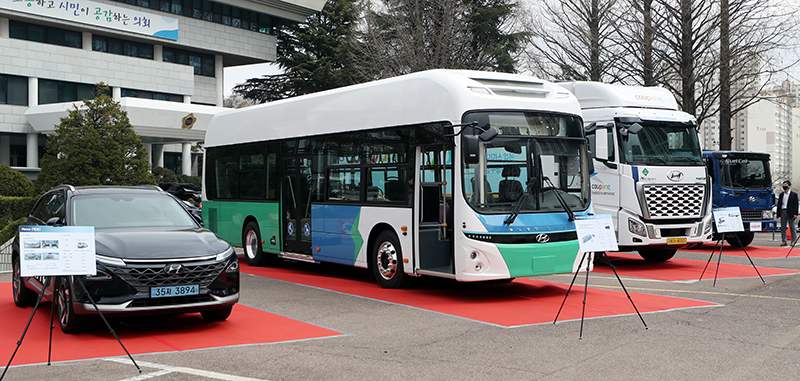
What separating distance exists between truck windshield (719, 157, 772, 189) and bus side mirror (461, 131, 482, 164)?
1201 cm

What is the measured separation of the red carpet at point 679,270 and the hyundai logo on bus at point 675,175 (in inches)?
73.5

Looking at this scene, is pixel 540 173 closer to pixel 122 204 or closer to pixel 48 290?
pixel 122 204

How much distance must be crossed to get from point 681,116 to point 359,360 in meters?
11.1

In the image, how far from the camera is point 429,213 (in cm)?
1131

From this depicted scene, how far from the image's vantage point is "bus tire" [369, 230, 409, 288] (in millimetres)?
11898

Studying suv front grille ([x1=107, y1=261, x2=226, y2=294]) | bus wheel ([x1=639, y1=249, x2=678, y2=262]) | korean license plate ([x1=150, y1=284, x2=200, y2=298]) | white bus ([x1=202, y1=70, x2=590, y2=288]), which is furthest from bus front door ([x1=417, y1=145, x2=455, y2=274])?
bus wheel ([x1=639, y1=249, x2=678, y2=262])

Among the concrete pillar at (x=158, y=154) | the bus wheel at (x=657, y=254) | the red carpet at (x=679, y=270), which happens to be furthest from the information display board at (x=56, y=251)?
the concrete pillar at (x=158, y=154)

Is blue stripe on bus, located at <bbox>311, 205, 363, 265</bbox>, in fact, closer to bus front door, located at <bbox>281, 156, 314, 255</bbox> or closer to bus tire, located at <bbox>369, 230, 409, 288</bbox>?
bus front door, located at <bbox>281, 156, 314, 255</bbox>

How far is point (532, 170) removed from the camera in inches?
433

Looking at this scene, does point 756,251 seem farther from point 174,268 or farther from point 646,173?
point 174,268

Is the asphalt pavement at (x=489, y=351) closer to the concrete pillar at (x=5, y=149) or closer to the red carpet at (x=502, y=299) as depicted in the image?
the red carpet at (x=502, y=299)

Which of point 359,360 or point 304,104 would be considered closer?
point 359,360

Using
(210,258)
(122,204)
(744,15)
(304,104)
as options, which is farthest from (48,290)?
(744,15)

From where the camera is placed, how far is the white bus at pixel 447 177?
10.7m
